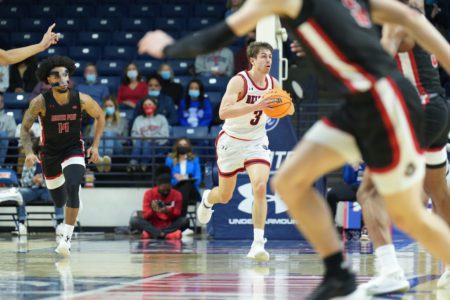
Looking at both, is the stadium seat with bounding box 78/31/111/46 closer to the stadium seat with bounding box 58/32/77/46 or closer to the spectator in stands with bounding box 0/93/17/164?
the stadium seat with bounding box 58/32/77/46

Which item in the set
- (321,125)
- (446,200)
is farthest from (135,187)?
(321,125)

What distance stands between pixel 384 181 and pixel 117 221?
40.1 feet

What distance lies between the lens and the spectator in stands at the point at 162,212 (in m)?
14.5

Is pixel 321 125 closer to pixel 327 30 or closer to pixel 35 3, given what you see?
pixel 327 30

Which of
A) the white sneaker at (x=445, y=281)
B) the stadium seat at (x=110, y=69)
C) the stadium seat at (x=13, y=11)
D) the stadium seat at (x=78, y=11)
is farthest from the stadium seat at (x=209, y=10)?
the white sneaker at (x=445, y=281)

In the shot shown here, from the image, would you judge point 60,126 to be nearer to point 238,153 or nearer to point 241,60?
point 238,153

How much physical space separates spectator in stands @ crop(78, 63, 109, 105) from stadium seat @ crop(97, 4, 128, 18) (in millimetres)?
3742

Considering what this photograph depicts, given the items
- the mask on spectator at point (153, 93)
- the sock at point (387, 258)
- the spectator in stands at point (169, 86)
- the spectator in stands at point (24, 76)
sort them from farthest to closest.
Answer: the spectator in stands at point (24, 76) → the spectator in stands at point (169, 86) → the mask on spectator at point (153, 93) → the sock at point (387, 258)

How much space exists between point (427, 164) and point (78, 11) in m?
16.3

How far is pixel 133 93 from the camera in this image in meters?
17.8

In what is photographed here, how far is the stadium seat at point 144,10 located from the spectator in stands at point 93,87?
357 cm

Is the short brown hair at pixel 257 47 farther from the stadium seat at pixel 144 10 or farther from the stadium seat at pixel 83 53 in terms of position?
the stadium seat at pixel 144 10

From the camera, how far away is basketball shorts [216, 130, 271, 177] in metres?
10.1

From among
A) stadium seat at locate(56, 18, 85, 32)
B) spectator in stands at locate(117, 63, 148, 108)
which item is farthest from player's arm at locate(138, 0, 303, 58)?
stadium seat at locate(56, 18, 85, 32)
